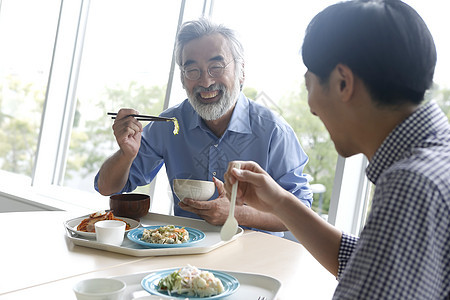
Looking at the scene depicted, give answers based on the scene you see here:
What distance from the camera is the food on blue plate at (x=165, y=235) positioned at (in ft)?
5.09

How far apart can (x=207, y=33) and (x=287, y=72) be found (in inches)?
31.5

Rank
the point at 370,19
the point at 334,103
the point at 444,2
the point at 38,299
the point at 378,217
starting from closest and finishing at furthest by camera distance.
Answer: the point at 378,217 → the point at 370,19 → the point at 334,103 → the point at 38,299 → the point at 444,2

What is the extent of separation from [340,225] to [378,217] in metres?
1.91

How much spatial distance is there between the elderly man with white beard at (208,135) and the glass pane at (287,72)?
23.1 inches

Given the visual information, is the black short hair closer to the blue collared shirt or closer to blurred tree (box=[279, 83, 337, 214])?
the blue collared shirt

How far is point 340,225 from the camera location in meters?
2.59

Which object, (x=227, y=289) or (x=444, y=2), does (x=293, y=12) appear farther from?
(x=227, y=289)

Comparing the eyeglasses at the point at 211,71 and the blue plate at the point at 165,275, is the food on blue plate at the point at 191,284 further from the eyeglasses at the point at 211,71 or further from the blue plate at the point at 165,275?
the eyeglasses at the point at 211,71

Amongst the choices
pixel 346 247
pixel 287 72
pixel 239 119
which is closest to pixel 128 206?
pixel 239 119

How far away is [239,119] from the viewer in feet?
7.42

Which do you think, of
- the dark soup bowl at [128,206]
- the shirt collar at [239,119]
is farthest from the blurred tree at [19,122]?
the dark soup bowl at [128,206]

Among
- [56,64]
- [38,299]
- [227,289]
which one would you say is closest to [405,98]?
[227,289]

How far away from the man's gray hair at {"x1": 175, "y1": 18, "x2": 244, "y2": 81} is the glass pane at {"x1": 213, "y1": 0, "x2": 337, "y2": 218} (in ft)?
1.91

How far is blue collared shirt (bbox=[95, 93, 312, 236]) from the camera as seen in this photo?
7.06ft
